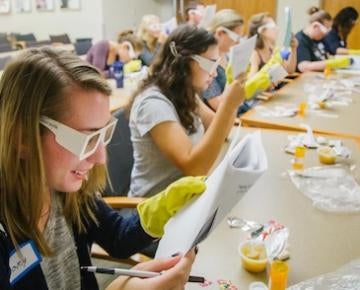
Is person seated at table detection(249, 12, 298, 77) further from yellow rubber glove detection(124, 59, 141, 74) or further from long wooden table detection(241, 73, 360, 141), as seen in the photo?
yellow rubber glove detection(124, 59, 141, 74)

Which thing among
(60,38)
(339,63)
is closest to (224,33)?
(339,63)

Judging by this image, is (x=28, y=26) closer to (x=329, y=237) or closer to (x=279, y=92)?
(x=279, y=92)

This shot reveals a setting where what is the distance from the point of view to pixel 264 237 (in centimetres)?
123

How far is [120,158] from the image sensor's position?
1.91 meters

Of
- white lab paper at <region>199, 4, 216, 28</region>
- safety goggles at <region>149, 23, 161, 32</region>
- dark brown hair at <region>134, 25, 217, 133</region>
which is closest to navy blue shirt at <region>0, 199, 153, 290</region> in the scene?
dark brown hair at <region>134, 25, 217, 133</region>

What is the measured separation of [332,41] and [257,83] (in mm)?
2760

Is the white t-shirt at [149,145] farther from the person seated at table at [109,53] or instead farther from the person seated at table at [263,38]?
the person seated at table at [109,53]

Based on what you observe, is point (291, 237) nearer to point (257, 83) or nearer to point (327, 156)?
point (327, 156)

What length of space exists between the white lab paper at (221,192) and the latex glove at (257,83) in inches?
76.3

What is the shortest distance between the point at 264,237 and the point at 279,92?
2229 mm

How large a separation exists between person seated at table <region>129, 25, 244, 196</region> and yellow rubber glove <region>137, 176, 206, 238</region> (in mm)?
500

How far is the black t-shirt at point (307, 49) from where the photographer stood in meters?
4.50

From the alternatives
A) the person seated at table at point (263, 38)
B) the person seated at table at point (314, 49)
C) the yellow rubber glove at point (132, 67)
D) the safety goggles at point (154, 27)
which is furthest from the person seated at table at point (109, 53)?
the person seated at table at point (314, 49)

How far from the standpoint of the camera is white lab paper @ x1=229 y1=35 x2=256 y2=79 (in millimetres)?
2057
